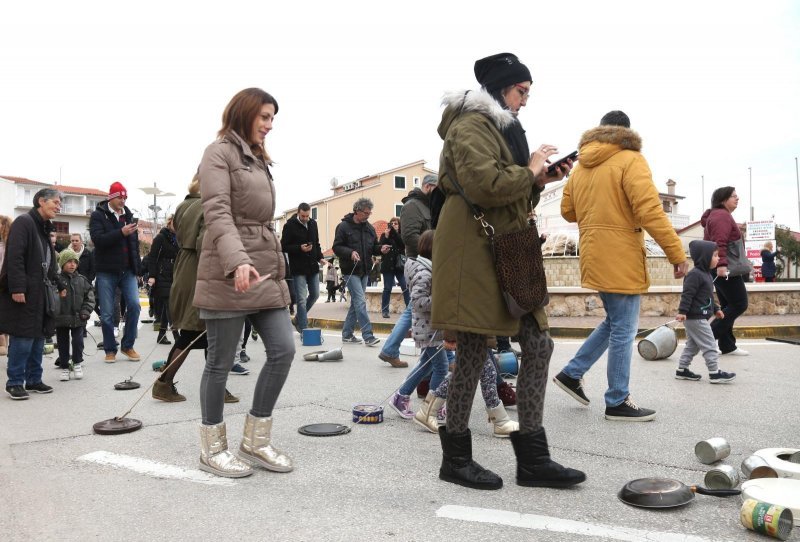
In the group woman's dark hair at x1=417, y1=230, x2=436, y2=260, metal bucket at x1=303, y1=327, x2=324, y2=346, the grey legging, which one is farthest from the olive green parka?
metal bucket at x1=303, y1=327, x2=324, y2=346

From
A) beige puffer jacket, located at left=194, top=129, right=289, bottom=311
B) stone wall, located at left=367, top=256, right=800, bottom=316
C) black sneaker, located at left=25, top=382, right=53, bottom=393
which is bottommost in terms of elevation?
black sneaker, located at left=25, top=382, right=53, bottom=393

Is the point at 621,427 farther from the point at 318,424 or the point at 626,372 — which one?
the point at 318,424

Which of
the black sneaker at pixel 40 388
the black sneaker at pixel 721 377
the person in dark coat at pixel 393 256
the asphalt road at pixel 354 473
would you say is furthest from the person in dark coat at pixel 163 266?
the black sneaker at pixel 721 377

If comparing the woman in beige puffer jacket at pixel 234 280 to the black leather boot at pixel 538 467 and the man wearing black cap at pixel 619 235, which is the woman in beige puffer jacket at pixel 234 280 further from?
the man wearing black cap at pixel 619 235

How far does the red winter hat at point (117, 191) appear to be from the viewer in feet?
26.5

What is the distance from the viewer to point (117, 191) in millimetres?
8094

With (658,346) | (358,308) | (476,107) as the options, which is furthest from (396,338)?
(476,107)

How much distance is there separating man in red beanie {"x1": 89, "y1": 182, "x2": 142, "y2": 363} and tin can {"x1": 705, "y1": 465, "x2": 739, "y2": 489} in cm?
662

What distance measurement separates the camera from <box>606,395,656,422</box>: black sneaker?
494 centimetres

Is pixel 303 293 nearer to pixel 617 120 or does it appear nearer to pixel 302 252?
pixel 302 252

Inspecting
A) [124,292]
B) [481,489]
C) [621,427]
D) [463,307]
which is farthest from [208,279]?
[124,292]

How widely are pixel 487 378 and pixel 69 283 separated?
17.1ft

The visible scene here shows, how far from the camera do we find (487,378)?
4621mm

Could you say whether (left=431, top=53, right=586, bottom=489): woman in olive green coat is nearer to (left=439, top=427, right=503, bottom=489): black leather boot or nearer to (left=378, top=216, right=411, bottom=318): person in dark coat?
(left=439, top=427, right=503, bottom=489): black leather boot
